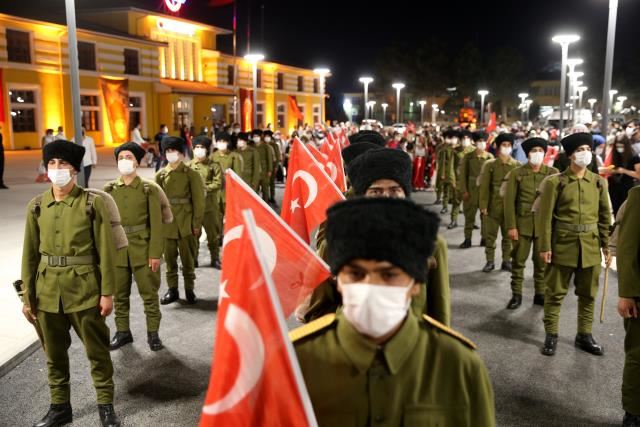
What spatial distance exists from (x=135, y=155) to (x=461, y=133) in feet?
31.5

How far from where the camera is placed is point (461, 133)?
14664 mm

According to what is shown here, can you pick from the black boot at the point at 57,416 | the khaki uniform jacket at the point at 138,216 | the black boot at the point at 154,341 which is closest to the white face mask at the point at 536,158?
the khaki uniform jacket at the point at 138,216

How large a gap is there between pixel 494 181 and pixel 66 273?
6.92m

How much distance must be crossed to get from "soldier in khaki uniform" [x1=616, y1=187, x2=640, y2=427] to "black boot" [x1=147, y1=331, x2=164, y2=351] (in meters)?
4.45

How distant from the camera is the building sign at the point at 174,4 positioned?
4106 cm

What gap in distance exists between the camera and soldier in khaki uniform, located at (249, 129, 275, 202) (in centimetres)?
1705

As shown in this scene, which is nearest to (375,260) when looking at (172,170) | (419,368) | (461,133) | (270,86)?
(419,368)

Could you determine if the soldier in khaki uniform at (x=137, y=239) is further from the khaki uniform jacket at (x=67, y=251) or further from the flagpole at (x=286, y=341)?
the flagpole at (x=286, y=341)

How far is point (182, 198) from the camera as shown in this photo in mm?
8320

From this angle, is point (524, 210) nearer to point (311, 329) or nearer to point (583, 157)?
point (583, 157)

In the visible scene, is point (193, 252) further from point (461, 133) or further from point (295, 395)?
point (461, 133)

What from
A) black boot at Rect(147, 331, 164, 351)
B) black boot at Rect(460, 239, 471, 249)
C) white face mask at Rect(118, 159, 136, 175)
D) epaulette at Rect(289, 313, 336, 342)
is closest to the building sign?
black boot at Rect(460, 239, 471, 249)

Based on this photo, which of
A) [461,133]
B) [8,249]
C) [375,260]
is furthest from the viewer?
[461,133]

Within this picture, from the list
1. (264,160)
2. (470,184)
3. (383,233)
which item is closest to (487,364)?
(383,233)
